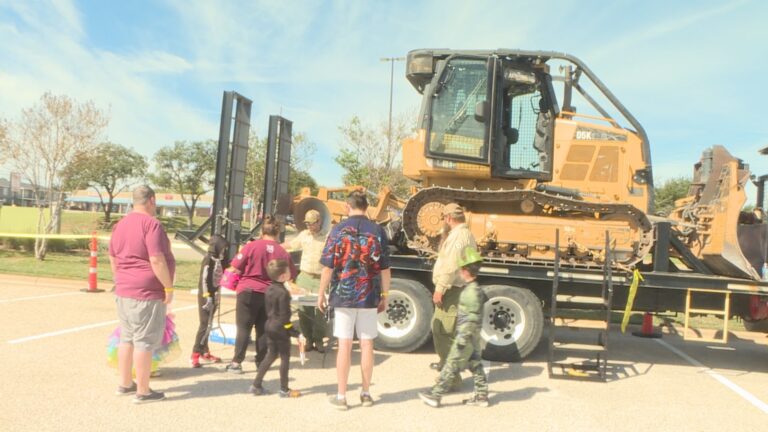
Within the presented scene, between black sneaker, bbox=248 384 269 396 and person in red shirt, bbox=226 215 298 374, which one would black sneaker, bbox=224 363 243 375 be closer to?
person in red shirt, bbox=226 215 298 374

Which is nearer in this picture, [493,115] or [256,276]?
[256,276]

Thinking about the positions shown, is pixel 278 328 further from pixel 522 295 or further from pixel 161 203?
pixel 161 203

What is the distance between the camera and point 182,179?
162ft

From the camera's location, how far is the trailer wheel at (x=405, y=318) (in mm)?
6941

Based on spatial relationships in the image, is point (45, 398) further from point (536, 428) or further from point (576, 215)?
point (576, 215)

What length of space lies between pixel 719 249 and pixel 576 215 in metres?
1.68

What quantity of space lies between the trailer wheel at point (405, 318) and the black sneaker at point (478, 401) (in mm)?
1898

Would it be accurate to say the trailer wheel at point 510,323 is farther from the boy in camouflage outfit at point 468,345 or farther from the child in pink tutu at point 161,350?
the child in pink tutu at point 161,350

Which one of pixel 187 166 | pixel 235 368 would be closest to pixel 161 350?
pixel 235 368

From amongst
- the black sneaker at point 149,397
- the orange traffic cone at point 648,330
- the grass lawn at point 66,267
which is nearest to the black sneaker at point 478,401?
the black sneaker at point 149,397

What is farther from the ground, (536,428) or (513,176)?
(513,176)

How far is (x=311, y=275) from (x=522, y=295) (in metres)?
2.55

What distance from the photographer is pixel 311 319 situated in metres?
6.80

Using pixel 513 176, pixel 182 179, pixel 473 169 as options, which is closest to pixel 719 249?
pixel 513 176
